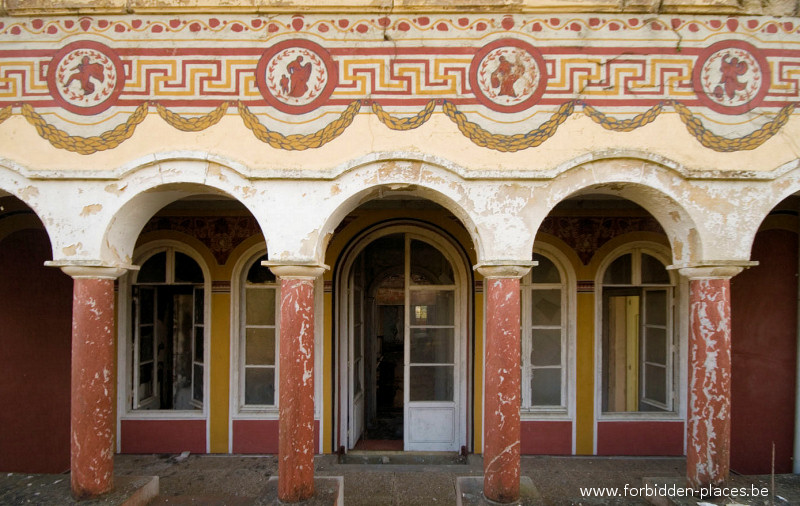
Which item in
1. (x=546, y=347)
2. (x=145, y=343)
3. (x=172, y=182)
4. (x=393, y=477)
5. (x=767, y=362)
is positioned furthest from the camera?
(x=145, y=343)

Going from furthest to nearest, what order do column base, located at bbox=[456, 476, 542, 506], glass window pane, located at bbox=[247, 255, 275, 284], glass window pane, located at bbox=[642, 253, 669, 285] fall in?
glass window pane, located at bbox=[247, 255, 275, 284]
glass window pane, located at bbox=[642, 253, 669, 285]
column base, located at bbox=[456, 476, 542, 506]

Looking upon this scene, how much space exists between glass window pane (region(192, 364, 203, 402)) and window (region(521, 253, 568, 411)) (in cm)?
372

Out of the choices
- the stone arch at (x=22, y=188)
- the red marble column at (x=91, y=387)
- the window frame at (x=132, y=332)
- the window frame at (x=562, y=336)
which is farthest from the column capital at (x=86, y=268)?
the window frame at (x=562, y=336)

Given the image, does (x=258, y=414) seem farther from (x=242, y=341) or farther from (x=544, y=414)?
(x=544, y=414)

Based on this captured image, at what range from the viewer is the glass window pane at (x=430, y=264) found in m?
5.43

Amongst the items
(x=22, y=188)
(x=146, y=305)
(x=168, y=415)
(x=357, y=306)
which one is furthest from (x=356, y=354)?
(x=22, y=188)

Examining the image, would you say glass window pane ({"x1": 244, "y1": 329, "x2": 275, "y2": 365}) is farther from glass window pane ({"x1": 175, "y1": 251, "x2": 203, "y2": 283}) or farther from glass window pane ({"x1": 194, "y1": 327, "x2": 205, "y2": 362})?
glass window pane ({"x1": 175, "y1": 251, "x2": 203, "y2": 283})

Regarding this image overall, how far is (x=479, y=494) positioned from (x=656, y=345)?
10.1ft

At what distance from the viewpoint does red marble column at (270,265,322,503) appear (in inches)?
133

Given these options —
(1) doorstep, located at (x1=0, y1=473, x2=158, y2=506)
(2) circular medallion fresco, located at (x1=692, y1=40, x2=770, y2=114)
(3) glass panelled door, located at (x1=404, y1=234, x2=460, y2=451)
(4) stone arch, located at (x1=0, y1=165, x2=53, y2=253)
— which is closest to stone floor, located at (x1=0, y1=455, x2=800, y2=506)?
(1) doorstep, located at (x1=0, y1=473, x2=158, y2=506)

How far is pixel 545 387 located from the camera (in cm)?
520

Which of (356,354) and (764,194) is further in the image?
(356,354)

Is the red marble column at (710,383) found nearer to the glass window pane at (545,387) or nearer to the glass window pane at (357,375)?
the glass window pane at (545,387)

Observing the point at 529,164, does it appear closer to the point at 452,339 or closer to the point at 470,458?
the point at 452,339
